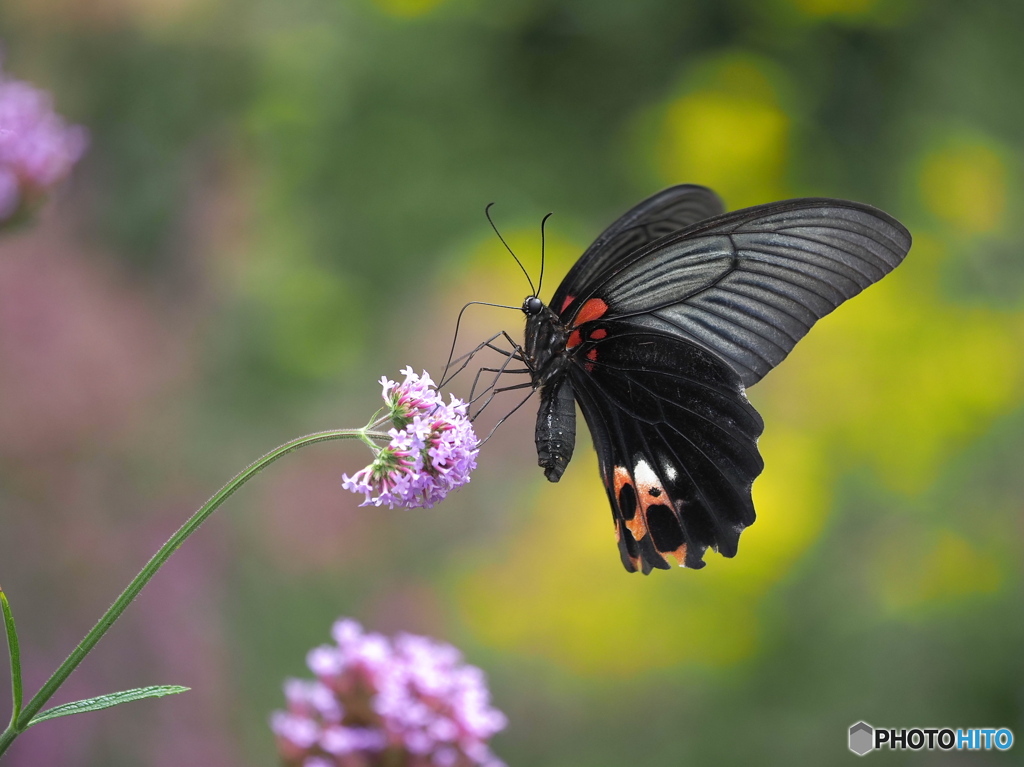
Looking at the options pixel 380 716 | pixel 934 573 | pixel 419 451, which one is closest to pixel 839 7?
pixel 934 573

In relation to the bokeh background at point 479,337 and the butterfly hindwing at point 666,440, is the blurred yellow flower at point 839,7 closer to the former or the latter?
the bokeh background at point 479,337

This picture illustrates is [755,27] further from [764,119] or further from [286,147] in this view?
[286,147]

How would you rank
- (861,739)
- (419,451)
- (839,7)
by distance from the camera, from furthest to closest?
(839,7)
(861,739)
(419,451)

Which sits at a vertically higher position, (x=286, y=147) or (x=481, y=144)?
(x=481, y=144)

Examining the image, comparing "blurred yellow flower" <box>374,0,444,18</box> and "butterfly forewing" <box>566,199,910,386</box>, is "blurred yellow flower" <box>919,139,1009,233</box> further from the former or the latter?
"butterfly forewing" <box>566,199,910,386</box>

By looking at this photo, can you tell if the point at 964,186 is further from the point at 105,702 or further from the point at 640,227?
the point at 105,702

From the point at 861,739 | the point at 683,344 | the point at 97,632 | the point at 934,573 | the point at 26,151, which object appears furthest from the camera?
the point at 934,573

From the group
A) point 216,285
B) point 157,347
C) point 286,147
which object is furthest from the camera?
point 286,147

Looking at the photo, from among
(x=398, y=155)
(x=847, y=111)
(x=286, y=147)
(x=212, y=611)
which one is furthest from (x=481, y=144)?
(x=212, y=611)
